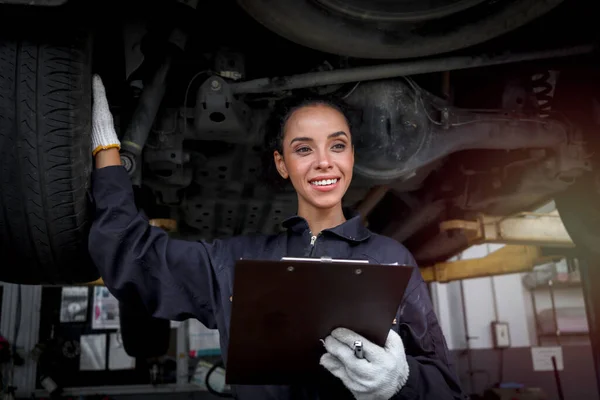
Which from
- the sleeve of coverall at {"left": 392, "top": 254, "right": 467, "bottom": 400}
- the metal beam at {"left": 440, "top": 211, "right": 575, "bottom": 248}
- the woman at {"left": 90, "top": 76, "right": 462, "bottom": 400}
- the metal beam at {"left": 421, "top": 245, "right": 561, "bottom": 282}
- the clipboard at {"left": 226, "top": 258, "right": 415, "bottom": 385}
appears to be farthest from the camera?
the metal beam at {"left": 421, "top": 245, "right": 561, "bottom": 282}

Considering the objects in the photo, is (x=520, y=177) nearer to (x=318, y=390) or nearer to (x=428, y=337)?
(x=428, y=337)

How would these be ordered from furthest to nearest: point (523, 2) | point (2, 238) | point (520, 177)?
point (520, 177)
point (523, 2)
point (2, 238)

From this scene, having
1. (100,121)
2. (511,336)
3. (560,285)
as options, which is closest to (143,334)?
(100,121)

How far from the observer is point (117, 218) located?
1208 millimetres

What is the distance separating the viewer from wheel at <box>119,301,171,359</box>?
10.2ft

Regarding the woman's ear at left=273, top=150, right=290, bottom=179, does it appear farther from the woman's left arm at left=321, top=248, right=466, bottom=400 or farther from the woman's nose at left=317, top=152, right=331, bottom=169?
the woman's left arm at left=321, top=248, right=466, bottom=400

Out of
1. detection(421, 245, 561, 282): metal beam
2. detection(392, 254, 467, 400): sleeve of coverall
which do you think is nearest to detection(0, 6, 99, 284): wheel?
detection(392, 254, 467, 400): sleeve of coverall

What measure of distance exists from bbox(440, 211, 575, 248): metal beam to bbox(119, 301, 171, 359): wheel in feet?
6.00

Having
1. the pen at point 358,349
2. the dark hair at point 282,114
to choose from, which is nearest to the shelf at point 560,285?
the dark hair at point 282,114

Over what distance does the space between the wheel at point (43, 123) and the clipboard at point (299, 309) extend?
529 mm

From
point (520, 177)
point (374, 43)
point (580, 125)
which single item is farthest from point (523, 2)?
point (520, 177)

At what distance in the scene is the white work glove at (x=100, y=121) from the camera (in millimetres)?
1261

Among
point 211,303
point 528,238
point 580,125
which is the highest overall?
point 580,125

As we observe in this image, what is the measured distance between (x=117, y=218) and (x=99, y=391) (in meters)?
4.62
